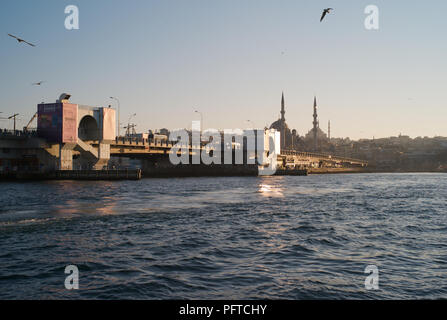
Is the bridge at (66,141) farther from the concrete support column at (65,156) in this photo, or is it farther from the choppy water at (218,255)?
the choppy water at (218,255)

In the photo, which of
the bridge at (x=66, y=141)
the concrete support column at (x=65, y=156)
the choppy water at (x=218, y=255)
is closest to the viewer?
the choppy water at (x=218, y=255)

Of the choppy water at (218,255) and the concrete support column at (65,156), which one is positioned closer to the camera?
the choppy water at (218,255)

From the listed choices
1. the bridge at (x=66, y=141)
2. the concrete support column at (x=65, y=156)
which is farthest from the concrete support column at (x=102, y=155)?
the concrete support column at (x=65, y=156)

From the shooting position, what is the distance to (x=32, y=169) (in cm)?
7650

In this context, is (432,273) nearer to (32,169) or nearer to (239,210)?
(239,210)

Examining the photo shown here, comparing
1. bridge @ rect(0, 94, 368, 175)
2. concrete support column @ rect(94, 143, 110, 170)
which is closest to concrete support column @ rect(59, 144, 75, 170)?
bridge @ rect(0, 94, 368, 175)

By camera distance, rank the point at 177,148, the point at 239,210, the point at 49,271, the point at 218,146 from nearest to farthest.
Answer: the point at 49,271 → the point at 239,210 → the point at 177,148 → the point at 218,146

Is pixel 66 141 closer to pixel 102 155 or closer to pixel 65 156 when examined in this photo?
pixel 65 156

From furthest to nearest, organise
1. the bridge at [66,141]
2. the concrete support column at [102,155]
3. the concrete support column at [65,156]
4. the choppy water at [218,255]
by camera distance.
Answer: the concrete support column at [102,155]
the concrete support column at [65,156]
the bridge at [66,141]
the choppy water at [218,255]

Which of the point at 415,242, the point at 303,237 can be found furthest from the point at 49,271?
the point at 415,242

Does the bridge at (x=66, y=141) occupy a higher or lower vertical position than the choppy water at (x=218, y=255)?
higher

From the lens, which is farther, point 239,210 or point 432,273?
point 239,210
